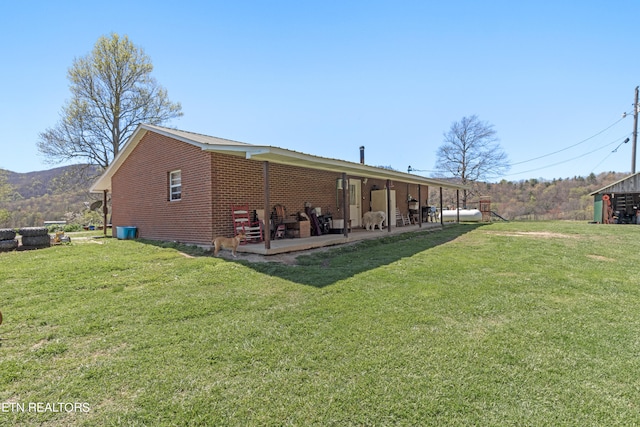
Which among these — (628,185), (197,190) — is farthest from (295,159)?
(628,185)

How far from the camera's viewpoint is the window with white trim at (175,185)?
9477 millimetres

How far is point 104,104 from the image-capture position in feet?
70.9

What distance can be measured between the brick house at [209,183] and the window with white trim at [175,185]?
0.10ft

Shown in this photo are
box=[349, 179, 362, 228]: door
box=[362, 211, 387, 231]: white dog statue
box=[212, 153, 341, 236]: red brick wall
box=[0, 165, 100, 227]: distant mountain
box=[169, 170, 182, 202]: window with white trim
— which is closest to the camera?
box=[212, 153, 341, 236]: red brick wall

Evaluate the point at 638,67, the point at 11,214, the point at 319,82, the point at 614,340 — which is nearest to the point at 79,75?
the point at 11,214

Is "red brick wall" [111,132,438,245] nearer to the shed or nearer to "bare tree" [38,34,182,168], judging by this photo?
"bare tree" [38,34,182,168]

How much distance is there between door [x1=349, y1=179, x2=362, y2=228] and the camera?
13117 mm

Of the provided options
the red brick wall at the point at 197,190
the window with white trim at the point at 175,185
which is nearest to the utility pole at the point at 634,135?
the red brick wall at the point at 197,190

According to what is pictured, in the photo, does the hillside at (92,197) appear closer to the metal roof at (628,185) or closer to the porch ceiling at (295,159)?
the metal roof at (628,185)

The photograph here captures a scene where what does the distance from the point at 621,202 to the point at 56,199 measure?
3944 cm

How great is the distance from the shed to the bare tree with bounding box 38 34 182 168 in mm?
29939

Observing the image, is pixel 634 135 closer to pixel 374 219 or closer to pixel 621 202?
pixel 621 202

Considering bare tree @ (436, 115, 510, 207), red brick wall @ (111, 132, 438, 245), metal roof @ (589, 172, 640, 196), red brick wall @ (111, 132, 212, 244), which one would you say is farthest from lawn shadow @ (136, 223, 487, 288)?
bare tree @ (436, 115, 510, 207)

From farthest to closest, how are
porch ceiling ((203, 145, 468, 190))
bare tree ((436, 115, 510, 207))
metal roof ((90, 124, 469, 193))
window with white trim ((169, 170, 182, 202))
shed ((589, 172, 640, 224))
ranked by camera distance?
bare tree ((436, 115, 510, 207)) → shed ((589, 172, 640, 224)) → window with white trim ((169, 170, 182, 202)) → metal roof ((90, 124, 469, 193)) → porch ceiling ((203, 145, 468, 190))
